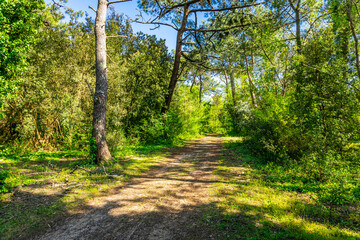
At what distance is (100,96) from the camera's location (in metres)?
7.19

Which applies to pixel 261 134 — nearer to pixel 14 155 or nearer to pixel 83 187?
pixel 83 187

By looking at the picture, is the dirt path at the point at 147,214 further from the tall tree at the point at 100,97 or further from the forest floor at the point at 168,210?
the tall tree at the point at 100,97

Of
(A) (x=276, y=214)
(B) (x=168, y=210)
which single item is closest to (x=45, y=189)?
(B) (x=168, y=210)

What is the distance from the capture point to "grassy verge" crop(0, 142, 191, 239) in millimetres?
3221

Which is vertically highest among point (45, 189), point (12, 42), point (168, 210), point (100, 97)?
point (12, 42)

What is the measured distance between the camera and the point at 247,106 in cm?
1755

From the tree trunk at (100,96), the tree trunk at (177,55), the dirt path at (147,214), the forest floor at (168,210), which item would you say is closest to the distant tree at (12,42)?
the tree trunk at (100,96)

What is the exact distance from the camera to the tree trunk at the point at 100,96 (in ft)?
23.0

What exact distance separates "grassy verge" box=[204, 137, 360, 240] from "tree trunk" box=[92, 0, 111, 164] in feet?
15.6

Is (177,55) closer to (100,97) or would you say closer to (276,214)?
(100,97)

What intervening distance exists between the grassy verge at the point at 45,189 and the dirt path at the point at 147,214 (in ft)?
1.33

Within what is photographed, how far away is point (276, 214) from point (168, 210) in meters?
2.21

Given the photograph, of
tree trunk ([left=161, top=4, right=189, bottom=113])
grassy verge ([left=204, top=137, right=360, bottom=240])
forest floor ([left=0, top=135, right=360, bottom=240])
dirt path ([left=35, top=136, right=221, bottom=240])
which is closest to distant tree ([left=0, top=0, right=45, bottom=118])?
forest floor ([left=0, top=135, right=360, bottom=240])

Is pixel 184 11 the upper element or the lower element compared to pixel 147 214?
upper
